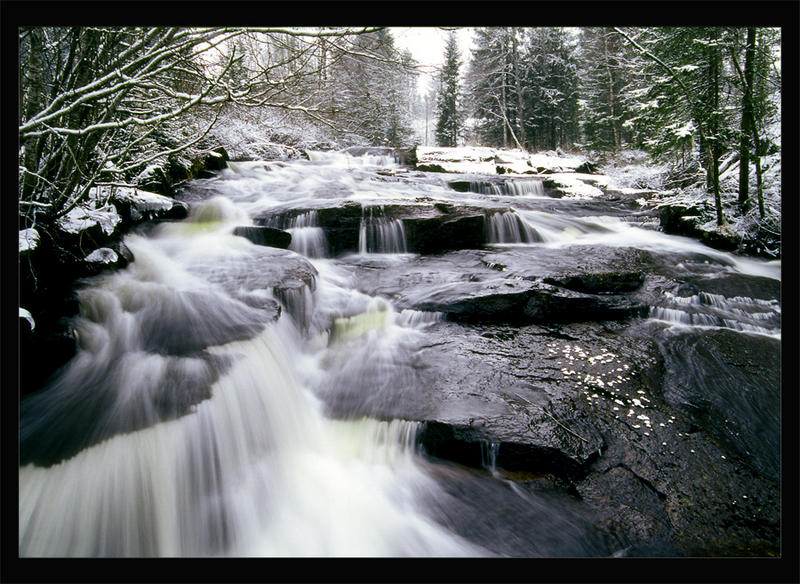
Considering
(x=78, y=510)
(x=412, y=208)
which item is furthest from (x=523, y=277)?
(x=78, y=510)

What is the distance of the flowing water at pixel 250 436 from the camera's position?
2008mm

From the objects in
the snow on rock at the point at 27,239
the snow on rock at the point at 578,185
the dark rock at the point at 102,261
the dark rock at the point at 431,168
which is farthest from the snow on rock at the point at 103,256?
the dark rock at the point at 431,168

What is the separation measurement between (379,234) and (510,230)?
96.3 inches

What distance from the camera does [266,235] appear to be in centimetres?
580

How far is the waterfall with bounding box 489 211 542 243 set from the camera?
683cm

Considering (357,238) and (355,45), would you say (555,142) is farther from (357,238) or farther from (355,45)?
(355,45)

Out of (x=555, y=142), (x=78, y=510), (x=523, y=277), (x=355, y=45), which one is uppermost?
(x=555, y=142)

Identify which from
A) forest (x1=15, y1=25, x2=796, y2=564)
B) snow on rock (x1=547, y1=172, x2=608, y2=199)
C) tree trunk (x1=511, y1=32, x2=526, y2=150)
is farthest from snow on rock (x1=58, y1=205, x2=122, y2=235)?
tree trunk (x1=511, y1=32, x2=526, y2=150)

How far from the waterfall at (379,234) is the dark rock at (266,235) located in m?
1.21

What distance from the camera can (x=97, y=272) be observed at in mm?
3674

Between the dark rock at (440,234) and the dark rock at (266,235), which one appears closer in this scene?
the dark rock at (266,235)

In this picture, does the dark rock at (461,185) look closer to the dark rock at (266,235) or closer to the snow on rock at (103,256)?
the dark rock at (266,235)

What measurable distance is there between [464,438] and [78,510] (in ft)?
7.20

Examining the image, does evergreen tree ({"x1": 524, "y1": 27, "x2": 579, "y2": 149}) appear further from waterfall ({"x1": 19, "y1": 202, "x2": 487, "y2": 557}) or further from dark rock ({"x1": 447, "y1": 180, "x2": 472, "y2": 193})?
waterfall ({"x1": 19, "y1": 202, "x2": 487, "y2": 557})
